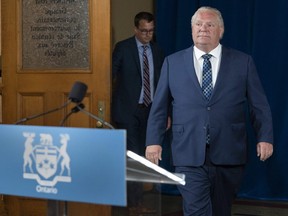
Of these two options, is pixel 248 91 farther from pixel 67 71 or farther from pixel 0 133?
pixel 0 133

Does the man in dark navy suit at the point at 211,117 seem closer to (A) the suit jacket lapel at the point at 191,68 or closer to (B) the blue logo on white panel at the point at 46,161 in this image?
(A) the suit jacket lapel at the point at 191,68

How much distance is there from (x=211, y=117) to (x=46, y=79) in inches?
55.4

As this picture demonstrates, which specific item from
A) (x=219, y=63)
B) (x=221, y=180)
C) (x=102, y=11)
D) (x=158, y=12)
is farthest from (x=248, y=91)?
(x=158, y=12)

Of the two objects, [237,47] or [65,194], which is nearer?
[65,194]

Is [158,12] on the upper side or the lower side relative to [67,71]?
upper

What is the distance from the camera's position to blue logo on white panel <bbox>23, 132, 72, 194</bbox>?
1.83m

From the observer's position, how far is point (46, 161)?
1.85 meters

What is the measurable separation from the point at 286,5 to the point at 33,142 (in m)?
3.75

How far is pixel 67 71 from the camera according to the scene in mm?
3988

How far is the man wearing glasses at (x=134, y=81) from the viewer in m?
4.72

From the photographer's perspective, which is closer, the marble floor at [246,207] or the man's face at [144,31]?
the man's face at [144,31]

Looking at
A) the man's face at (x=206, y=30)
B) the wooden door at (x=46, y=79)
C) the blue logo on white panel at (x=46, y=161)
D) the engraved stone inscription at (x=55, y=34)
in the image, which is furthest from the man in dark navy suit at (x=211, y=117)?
the blue logo on white panel at (x=46, y=161)

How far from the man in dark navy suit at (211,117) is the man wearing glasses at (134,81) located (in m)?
1.49

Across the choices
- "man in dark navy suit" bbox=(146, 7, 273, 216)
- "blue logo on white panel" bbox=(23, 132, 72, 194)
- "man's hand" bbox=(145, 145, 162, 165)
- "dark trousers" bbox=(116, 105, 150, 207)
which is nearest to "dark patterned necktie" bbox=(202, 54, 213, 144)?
"man in dark navy suit" bbox=(146, 7, 273, 216)
